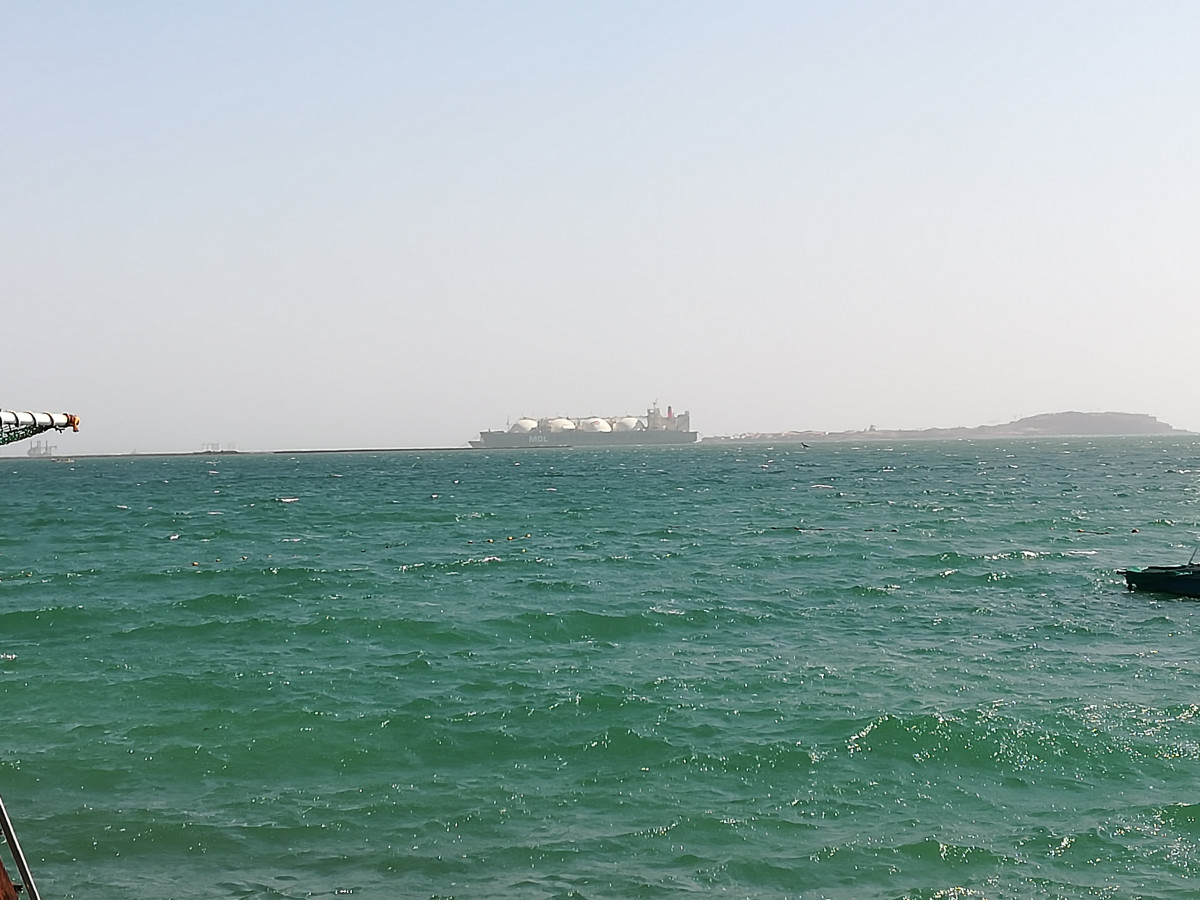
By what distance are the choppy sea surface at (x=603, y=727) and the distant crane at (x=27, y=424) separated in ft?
18.9

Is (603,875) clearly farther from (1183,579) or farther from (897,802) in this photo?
(1183,579)

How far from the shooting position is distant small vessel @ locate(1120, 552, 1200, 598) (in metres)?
31.0

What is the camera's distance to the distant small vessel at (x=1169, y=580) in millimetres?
30953

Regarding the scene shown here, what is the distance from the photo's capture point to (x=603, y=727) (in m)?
18.5

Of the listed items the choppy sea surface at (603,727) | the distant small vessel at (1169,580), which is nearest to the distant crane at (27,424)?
the choppy sea surface at (603,727)

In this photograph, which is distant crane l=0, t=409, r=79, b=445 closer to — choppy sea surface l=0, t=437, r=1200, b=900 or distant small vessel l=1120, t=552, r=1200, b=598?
choppy sea surface l=0, t=437, r=1200, b=900

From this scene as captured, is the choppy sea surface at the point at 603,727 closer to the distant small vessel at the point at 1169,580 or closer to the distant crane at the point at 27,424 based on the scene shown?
the distant small vessel at the point at 1169,580

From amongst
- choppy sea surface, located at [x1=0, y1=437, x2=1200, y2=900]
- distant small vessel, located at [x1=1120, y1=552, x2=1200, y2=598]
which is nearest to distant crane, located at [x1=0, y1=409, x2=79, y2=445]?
choppy sea surface, located at [x1=0, y1=437, x2=1200, y2=900]

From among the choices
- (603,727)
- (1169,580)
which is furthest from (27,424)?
(1169,580)

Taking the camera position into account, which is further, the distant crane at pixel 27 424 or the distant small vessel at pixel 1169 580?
the distant small vessel at pixel 1169 580

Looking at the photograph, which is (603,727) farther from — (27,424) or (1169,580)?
(1169,580)

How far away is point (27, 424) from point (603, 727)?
11.8 metres

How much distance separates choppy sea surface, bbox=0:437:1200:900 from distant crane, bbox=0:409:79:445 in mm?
5758

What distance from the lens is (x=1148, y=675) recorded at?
2216 centimetres
